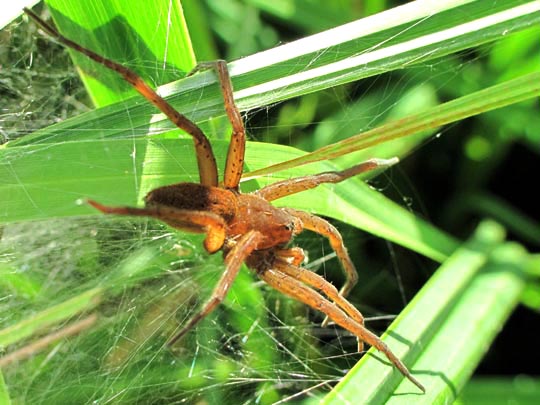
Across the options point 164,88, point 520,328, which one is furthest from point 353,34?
point 520,328

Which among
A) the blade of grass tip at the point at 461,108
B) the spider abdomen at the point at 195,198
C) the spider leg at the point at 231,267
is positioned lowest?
the spider leg at the point at 231,267

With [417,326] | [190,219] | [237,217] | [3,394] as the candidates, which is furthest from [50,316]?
[417,326]

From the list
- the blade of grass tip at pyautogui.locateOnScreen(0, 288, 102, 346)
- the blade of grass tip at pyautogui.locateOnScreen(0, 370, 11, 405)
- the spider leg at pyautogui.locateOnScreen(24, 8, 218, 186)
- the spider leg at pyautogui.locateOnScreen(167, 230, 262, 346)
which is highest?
the spider leg at pyautogui.locateOnScreen(24, 8, 218, 186)

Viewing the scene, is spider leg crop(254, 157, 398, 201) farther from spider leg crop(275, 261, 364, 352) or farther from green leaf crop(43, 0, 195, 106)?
green leaf crop(43, 0, 195, 106)

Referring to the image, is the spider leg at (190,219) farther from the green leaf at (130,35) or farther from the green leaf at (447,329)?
the green leaf at (447,329)

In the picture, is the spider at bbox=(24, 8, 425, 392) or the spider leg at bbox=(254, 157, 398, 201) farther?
the spider leg at bbox=(254, 157, 398, 201)

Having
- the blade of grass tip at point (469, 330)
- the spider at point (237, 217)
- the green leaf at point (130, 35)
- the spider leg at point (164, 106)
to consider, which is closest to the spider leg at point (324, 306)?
the spider at point (237, 217)

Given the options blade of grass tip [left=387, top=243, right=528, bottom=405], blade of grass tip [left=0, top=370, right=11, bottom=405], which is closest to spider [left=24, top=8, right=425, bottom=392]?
blade of grass tip [left=387, top=243, right=528, bottom=405]
